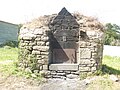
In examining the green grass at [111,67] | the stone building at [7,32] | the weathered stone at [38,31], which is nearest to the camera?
Result: the weathered stone at [38,31]

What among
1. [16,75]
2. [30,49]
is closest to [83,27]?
[30,49]

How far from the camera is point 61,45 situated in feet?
34.0

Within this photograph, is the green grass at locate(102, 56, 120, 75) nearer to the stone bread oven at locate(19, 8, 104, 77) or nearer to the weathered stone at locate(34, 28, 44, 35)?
the stone bread oven at locate(19, 8, 104, 77)

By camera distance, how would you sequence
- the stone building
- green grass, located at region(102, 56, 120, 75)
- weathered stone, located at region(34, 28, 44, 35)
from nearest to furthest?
1. weathered stone, located at region(34, 28, 44, 35)
2. green grass, located at region(102, 56, 120, 75)
3. the stone building

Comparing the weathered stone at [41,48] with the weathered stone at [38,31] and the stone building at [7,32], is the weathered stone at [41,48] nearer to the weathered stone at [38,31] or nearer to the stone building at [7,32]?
the weathered stone at [38,31]

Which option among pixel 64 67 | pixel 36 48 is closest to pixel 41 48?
pixel 36 48

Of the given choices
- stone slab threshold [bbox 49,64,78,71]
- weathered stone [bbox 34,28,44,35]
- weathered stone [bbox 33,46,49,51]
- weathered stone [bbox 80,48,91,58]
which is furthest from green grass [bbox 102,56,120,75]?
weathered stone [bbox 34,28,44,35]

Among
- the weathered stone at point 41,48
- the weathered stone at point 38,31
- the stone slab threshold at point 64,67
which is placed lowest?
the stone slab threshold at point 64,67

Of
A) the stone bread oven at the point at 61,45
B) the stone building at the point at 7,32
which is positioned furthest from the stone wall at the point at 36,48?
the stone building at the point at 7,32

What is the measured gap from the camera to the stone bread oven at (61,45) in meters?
10.0

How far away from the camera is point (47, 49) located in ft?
32.7

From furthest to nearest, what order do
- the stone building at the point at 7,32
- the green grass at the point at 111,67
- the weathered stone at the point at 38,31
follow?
1. the stone building at the point at 7,32
2. the green grass at the point at 111,67
3. the weathered stone at the point at 38,31

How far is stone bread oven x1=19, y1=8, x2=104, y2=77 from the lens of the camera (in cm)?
1002

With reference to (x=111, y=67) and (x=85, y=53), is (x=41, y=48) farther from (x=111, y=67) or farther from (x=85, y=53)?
(x=111, y=67)
